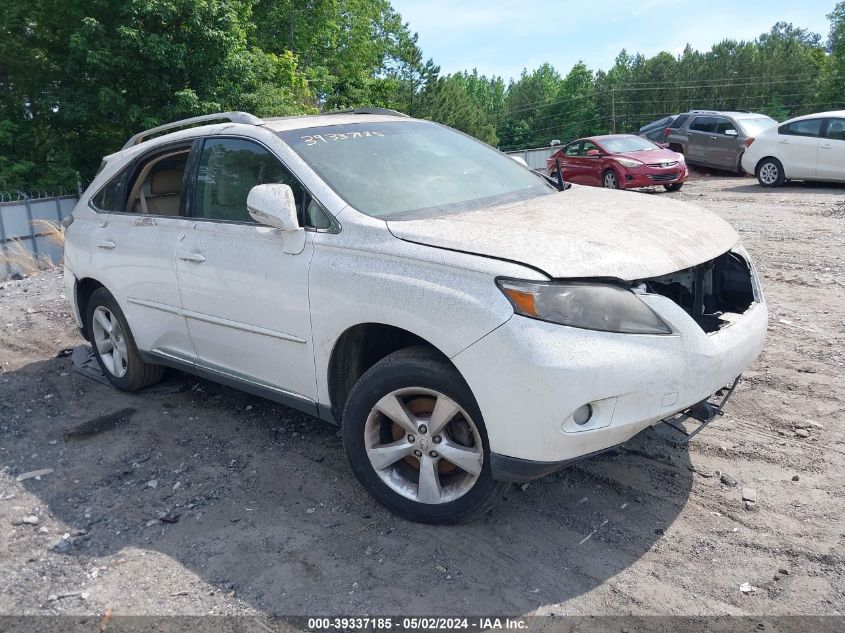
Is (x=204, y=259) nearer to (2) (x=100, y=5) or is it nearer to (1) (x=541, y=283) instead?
(1) (x=541, y=283)

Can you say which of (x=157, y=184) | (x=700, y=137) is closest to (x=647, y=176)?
(x=700, y=137)

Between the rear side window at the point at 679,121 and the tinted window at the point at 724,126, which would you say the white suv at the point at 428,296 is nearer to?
the tinted window at the point at 724,126

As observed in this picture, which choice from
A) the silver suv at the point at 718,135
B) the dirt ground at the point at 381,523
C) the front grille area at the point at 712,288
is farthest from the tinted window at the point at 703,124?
the front grille area at the point at 712,288

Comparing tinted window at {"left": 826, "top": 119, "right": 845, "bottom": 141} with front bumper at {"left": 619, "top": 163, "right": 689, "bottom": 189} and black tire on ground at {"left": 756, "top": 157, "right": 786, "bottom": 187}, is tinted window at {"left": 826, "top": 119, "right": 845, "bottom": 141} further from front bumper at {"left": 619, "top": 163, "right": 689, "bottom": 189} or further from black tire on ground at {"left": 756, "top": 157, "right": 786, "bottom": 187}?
front bumper at {"left": 619, "top": 163, "right": 689, "bottom": 189}

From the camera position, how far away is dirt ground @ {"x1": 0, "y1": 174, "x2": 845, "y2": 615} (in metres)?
3.02

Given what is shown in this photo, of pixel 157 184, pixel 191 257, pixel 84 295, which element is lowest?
pixel 84 295

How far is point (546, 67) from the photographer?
411 feet

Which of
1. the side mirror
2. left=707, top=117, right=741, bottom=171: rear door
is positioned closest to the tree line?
left=707, top=117, right=741, bottom=171: rear door

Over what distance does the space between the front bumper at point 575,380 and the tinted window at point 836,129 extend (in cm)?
1385

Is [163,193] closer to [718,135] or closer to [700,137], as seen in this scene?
[718,135]

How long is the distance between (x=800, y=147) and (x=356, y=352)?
14629mm

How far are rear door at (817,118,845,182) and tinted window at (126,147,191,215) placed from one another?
13.9 metres

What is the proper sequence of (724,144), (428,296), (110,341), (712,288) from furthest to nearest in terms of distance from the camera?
(724,144), (110,341), (712,288), (428,296)

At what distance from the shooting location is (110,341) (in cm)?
557
